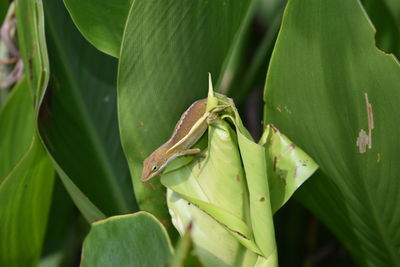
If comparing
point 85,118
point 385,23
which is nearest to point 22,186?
point 85,118

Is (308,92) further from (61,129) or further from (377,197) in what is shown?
(61,129)

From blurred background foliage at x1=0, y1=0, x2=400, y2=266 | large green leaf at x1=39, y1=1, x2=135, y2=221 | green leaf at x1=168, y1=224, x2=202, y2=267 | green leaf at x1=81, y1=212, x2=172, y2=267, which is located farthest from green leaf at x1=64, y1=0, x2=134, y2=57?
green leaf at x1=168, y1=224, x2=202, y2=267

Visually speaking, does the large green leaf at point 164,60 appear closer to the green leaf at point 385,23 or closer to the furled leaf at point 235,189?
the furled leaf at point 235,189

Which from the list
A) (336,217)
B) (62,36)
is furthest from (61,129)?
(336,217)

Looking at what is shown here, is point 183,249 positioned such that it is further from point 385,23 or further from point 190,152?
point 385,23

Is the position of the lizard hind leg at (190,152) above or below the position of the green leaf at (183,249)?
below

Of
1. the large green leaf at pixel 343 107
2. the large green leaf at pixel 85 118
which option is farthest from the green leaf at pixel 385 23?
the large green leaf at pixel 85 118
